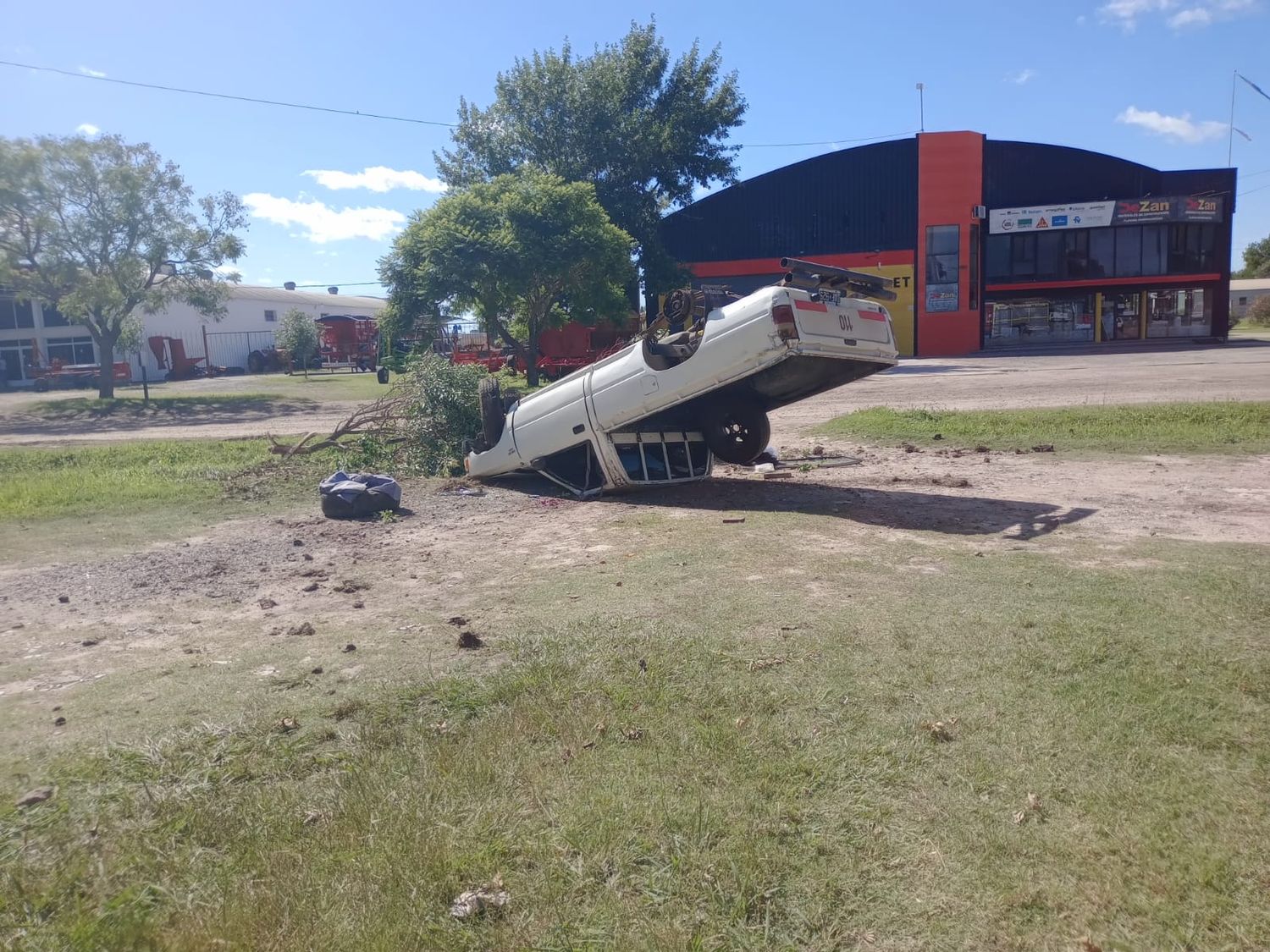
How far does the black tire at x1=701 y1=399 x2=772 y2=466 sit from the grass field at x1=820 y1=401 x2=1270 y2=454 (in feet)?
12.9

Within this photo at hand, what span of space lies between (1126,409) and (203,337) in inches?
1998

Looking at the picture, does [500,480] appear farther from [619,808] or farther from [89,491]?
[619,808]

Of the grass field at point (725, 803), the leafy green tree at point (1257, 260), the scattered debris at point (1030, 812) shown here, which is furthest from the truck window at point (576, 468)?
the leafy green tree at point (1257, 260)

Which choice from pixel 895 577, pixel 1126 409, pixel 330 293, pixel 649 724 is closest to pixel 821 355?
pixel 895 577

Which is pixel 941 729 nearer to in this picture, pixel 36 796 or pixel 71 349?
pixel 36 796

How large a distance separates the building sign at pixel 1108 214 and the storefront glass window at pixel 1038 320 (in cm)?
434

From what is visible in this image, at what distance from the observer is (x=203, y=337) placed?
180ft

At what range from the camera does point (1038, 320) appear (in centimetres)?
5069

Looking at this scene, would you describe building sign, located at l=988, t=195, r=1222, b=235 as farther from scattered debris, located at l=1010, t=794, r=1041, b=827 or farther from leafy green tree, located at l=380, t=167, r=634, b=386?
scattered debris, located at l=1010, t=794, r=1041, b=827

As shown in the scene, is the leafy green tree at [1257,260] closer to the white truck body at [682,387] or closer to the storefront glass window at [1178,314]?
the storefront glass window at [1178,314]

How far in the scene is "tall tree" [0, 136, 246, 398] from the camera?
30516 millimetres

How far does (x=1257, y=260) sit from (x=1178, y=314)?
1883 inches

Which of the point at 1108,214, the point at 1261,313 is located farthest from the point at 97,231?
the point at 1261,313

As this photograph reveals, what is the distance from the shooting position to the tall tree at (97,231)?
100ft
